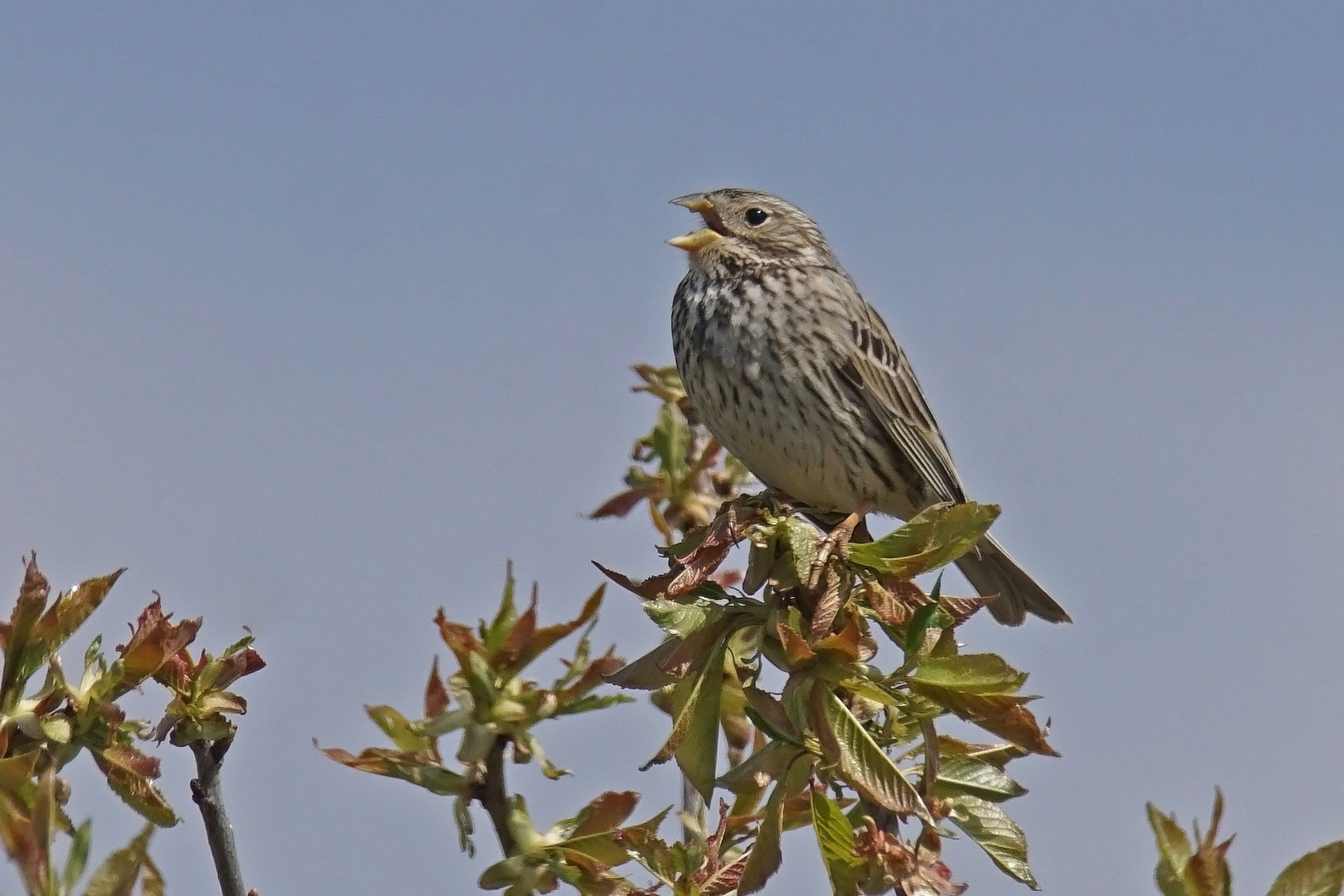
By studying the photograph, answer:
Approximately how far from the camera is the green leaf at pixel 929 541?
3275mm

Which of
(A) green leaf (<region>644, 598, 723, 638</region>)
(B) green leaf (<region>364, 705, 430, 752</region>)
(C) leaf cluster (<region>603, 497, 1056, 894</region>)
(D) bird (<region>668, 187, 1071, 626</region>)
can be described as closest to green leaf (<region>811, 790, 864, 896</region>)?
(C) leaf cluster (<region>603, 497, 1056, 894</region>)

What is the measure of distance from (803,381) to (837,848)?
3460mm

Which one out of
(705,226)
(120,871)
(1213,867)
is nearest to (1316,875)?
(1213,867)

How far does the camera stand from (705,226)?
7340 millimetres

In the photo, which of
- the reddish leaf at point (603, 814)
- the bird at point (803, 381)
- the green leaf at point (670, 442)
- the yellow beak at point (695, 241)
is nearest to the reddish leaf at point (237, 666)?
the reddish leaf at point (603, 814)

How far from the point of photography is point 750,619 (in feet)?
11.5

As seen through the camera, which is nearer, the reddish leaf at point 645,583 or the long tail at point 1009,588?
the reddish leaf at point 645,583

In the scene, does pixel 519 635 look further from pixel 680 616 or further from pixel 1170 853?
pixel 1170 853

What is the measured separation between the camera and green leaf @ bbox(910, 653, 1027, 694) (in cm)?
304

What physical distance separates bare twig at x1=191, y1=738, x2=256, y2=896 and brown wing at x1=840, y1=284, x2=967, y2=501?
163 inches

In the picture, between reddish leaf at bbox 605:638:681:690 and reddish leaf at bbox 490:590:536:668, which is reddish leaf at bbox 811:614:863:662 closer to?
reddish leaf at bbox 605:638:681:690

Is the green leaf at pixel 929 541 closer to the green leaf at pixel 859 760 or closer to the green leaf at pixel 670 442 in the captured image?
the green leaf at pixel 859 760

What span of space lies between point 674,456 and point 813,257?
2.79 meters

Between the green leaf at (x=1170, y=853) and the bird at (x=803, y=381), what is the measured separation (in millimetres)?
3410
